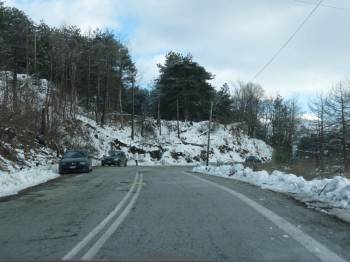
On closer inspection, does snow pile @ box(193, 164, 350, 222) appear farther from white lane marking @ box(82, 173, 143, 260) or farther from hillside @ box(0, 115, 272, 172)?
hillside @ box(0, 115, 272, 172)

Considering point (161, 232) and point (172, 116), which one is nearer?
point (161, 232)

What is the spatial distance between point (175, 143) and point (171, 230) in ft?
222

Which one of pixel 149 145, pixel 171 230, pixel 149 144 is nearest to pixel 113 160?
pixel 149 145

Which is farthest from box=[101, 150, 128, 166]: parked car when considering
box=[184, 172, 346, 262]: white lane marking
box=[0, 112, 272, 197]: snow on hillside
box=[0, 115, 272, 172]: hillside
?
box=[184, 172, 346, 262]: white lane marking

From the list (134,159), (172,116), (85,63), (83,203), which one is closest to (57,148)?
(134,159)

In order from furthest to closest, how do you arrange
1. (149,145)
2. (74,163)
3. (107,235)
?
1. (149,145)
2. (74,163)
3. (107,235)

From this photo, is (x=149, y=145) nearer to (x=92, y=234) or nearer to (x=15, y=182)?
(x=15, y=182)

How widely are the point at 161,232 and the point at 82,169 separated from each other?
963 inches

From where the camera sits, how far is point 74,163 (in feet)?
103

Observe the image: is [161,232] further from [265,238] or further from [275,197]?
[275,197]

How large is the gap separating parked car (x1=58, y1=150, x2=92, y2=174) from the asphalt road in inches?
681

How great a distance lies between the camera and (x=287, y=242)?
7594 mm

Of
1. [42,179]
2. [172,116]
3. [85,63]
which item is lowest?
[42,179]

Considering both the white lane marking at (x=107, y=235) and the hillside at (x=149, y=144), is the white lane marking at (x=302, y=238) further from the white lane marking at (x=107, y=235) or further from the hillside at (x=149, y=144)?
the hillside at (x=149, y=144)
